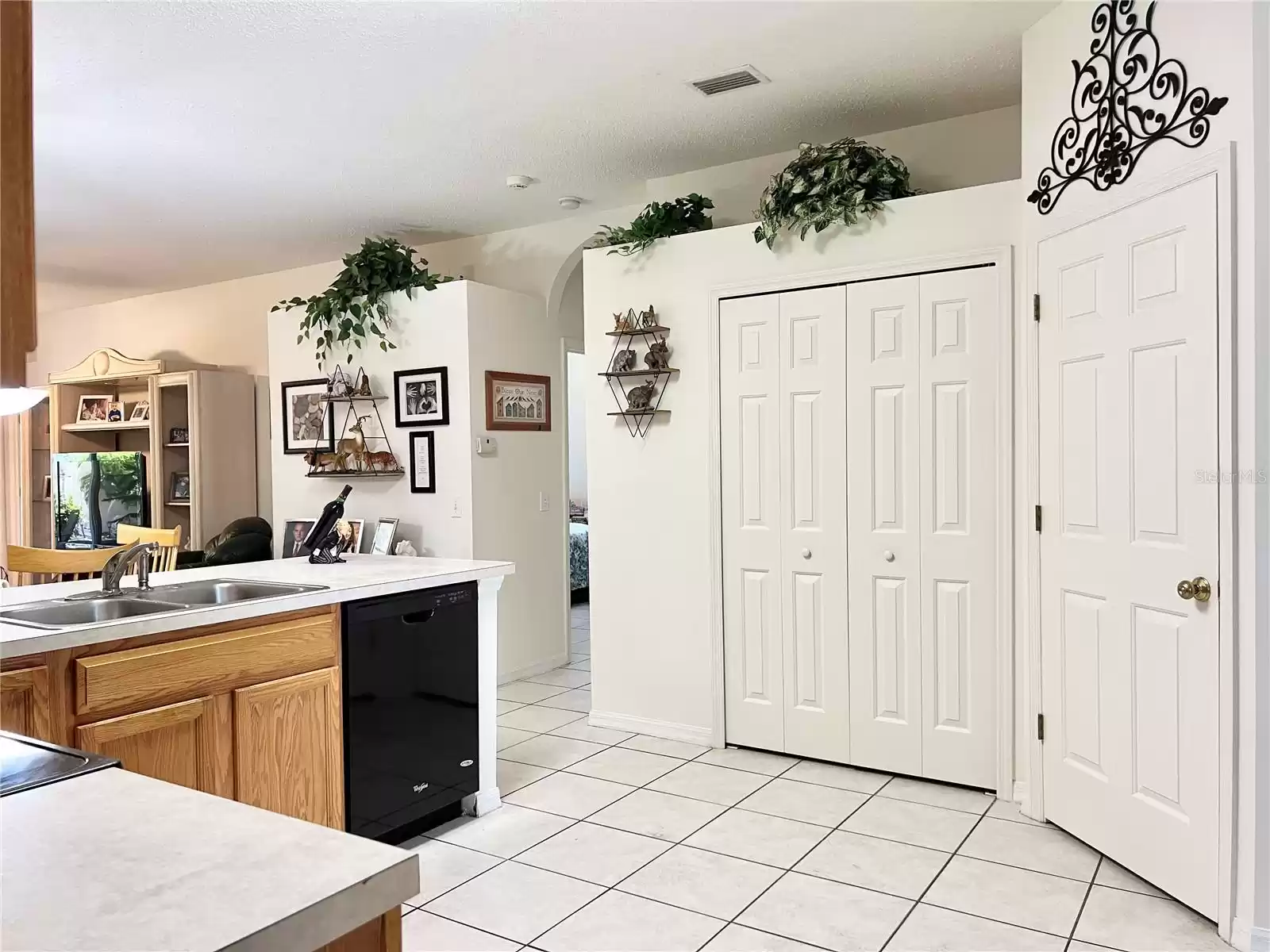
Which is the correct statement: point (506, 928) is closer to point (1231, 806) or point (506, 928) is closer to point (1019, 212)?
point (1231, 806)

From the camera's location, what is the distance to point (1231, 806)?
7.81ft

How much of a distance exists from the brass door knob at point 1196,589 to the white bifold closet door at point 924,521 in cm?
95

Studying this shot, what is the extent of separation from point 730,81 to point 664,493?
1773 millimetres

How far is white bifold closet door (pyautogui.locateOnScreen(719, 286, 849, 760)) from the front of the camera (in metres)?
3.83

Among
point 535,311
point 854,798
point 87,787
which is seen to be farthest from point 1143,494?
point 535,311

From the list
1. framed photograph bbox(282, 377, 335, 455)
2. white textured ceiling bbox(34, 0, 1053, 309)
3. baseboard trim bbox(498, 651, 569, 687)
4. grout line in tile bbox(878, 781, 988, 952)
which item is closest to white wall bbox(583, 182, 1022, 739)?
white textured ceiling bbox(34, 0, 1053, 309)

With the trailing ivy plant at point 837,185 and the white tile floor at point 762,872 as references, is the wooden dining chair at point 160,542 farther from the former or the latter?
the trailing ivy plant at point 837,185

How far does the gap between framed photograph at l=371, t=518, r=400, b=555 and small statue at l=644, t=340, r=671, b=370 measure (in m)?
1.92

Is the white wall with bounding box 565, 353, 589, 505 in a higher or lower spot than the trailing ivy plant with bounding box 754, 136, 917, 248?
lower

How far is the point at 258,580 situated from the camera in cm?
311

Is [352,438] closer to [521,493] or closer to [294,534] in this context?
[294,534]

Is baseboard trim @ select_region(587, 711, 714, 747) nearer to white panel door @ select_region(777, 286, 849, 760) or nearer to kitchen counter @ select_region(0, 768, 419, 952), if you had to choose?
white panel door @ select_region(777, 286, 849, 760)

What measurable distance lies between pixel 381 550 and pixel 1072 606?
354 cm

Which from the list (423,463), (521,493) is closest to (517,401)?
(521,493)
